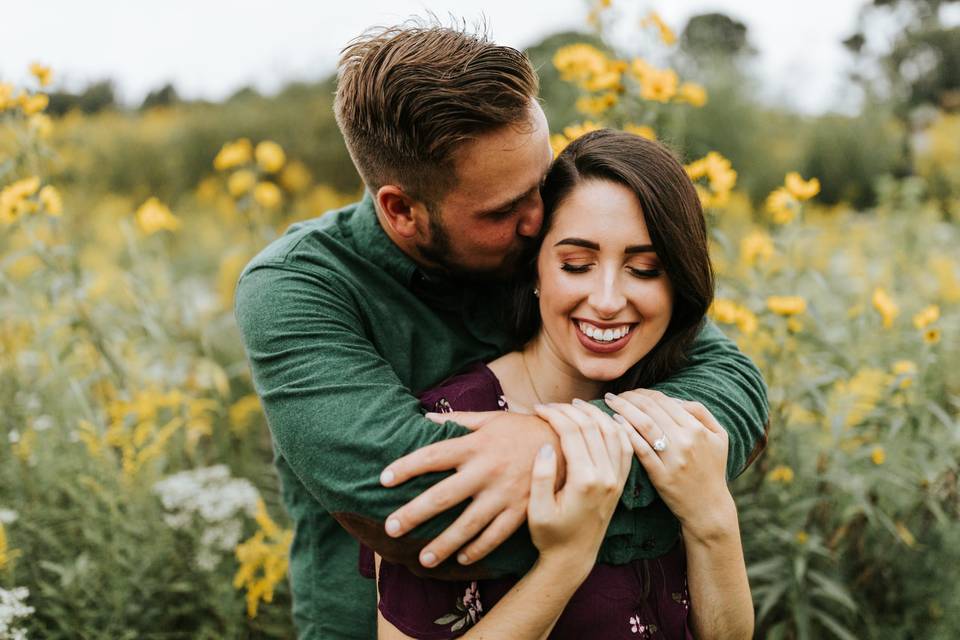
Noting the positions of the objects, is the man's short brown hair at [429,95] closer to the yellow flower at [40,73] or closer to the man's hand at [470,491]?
the man's hand at [470,491]

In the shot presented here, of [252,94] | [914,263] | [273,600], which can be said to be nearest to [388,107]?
[273,600]

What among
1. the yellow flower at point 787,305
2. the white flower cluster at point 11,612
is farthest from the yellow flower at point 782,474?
the white flower cluster at point 11,612

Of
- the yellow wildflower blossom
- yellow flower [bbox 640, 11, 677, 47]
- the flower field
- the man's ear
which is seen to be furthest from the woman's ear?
yellow flower [bbox 640, 11, 677, 47]

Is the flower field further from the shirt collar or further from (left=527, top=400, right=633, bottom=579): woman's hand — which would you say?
(left=527, top=400, right=633, bottom=579): woman's hand

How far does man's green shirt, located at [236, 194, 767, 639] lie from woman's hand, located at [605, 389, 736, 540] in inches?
1.9

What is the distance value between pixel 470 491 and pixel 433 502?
0.07 m

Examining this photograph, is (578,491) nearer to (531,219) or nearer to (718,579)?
(718,579)

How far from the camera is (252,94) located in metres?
10.6

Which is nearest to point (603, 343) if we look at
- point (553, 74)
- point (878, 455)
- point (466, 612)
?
point (466, 612)

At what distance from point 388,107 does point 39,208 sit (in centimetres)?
155

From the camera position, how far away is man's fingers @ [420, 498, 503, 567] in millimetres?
1410

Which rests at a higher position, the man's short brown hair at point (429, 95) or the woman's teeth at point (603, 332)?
the man's short brown hair at point (429, 95)

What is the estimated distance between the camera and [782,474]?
2510 millimetres

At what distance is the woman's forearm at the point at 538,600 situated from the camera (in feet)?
4.76
